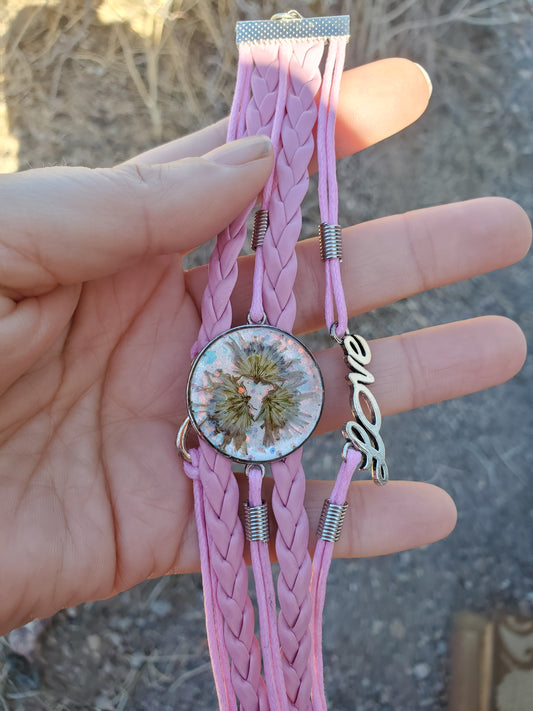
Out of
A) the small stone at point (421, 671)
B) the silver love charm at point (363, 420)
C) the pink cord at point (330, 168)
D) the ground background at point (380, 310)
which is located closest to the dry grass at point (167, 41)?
the ground background at point (380, 310)

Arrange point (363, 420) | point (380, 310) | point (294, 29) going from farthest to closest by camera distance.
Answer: point (380, 310) < point (294, 29) < point (363, 420)

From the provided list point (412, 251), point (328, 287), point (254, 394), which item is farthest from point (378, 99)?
point (254, 394)

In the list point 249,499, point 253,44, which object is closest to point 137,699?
Answer: point 249,499

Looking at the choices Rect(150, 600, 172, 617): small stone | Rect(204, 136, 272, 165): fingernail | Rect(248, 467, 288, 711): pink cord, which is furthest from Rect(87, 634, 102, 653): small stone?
Rect(204, 136, 272, 165): fingernail

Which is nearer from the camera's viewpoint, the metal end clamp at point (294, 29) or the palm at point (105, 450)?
the palm at point (105, 450)

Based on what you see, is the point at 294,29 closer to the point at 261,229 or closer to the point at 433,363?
the point at 261,229

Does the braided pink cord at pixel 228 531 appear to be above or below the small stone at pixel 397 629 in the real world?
above

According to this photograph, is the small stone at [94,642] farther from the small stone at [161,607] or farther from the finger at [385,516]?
the finger at [385,516]
